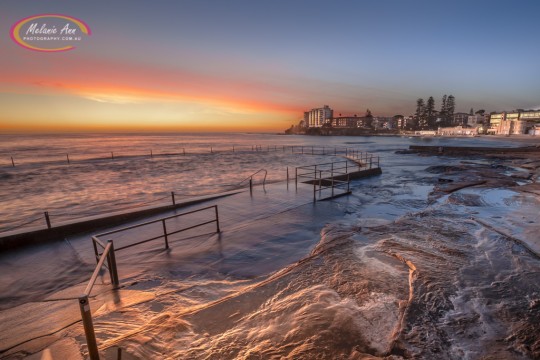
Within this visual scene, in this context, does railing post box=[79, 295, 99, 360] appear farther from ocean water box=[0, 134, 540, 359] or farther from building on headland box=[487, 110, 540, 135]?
building on headland box=[487, 110, 540, 135]

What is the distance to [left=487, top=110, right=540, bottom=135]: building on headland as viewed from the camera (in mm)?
111262

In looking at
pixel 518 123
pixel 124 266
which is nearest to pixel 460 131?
pixel 518 123

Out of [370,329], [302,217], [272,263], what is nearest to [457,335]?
[370,329]

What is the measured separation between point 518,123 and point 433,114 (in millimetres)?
67460

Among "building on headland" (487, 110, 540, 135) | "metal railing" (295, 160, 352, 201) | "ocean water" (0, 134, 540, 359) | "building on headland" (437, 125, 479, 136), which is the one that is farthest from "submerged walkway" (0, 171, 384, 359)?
"building on headland" (437, 125, 479, 136)

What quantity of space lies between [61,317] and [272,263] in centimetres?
427

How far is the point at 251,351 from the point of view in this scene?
3906mm

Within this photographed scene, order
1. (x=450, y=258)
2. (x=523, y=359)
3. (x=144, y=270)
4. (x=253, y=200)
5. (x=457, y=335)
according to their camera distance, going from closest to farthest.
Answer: (x=523, y=359), (x=457, y=335), (x=144, y=270), (x=450, y=258), (x=253, y=200)

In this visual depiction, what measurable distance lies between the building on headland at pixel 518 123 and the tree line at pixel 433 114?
33.0 meters

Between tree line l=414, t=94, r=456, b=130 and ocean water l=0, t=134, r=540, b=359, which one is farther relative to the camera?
tree line l=414, t=94, r=456, b=130

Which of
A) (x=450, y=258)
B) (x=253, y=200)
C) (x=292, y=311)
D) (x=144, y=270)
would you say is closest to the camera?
(x=292, y=311)

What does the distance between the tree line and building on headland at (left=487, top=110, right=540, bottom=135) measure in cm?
3302

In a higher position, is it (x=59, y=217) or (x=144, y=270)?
(x=144, y=270)

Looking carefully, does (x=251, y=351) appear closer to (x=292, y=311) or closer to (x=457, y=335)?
(x=292, y=311)
